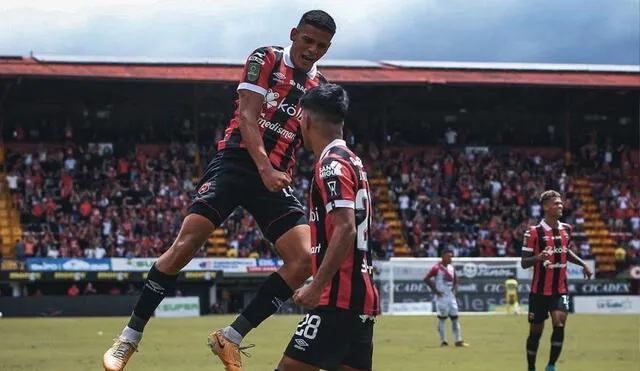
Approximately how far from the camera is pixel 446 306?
27.5 meters

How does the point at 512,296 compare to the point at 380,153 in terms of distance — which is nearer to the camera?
the point at 512,296

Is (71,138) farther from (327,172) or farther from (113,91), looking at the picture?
(327,172)

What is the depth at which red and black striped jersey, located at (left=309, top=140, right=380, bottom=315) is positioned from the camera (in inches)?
285

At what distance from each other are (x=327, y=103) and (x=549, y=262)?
10.6 meters

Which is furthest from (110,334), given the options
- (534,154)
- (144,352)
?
(534,154)

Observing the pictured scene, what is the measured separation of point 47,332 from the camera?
91.8ft

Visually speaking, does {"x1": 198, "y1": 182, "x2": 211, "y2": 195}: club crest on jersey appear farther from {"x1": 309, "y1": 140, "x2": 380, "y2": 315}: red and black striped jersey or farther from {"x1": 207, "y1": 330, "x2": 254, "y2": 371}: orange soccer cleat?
{"x1": 309, "y1": 140, "x2": 380, "y2": 315}: red and black striped jersey

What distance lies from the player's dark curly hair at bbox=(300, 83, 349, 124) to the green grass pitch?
968 centimetres

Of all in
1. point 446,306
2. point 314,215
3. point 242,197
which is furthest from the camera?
point 446,306

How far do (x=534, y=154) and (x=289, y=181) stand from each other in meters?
44.3

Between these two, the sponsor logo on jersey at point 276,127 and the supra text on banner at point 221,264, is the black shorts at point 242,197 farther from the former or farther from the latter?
the supra text on banner at point 221,264

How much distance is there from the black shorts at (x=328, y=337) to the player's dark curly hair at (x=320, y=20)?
7.94ft

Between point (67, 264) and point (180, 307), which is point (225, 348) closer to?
point (67, 264)

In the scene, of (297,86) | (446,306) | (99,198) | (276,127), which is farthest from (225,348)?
(99,198)
